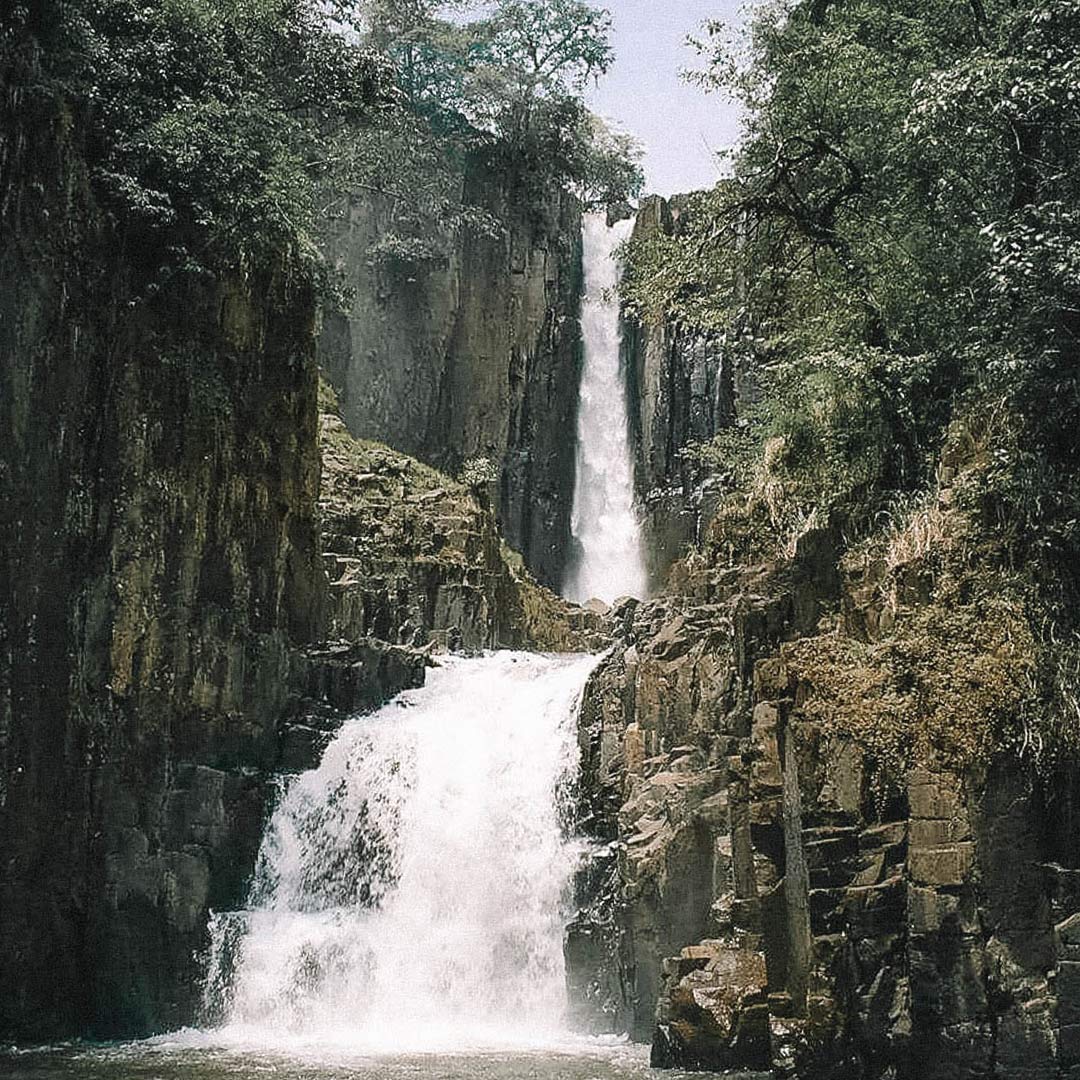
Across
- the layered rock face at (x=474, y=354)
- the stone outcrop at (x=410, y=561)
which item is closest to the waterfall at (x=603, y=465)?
the layered rock face at (x=474, y=354)

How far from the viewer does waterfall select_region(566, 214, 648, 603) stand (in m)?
40.1

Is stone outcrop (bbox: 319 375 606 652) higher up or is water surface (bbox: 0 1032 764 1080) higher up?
stone outcrop (bbox: 319 375 606 652)

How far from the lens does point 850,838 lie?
1327 cm

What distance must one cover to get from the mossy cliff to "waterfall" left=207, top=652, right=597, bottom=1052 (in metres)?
1.41

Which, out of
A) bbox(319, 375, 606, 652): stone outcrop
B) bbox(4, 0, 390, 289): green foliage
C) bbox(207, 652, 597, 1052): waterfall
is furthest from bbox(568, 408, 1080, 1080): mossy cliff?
bbox(319, 375, 606, 652): stone outcrop

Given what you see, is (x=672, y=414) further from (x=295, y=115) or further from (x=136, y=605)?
(x=136, y=605)

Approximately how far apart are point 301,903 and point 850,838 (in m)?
10.5

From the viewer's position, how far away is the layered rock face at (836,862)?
12258mm

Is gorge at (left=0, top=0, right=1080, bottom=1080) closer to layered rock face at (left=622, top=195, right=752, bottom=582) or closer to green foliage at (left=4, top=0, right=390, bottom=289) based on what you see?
green foliage at (left=4, top=0, right=390, bottom=289)

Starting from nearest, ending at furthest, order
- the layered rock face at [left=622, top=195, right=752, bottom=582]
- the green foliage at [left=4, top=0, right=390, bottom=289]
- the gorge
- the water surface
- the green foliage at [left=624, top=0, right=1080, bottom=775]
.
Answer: the gorge
the green foliage at [left=624, top=0, right=1080, bottom=775]
the water surface
the green foliage at [left=4, top=0, right=390, bottom=289]
the layered rock face at [left=622, top=195, right=752, bottom=582]

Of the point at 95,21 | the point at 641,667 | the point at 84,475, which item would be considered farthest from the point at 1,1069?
the point at 95,21

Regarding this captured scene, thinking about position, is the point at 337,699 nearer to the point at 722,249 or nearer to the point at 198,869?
the point at 198,869

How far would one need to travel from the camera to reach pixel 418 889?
20422 millimetres

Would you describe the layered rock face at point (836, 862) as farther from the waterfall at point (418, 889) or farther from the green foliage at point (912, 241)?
the green foliage at point (912, 241)
